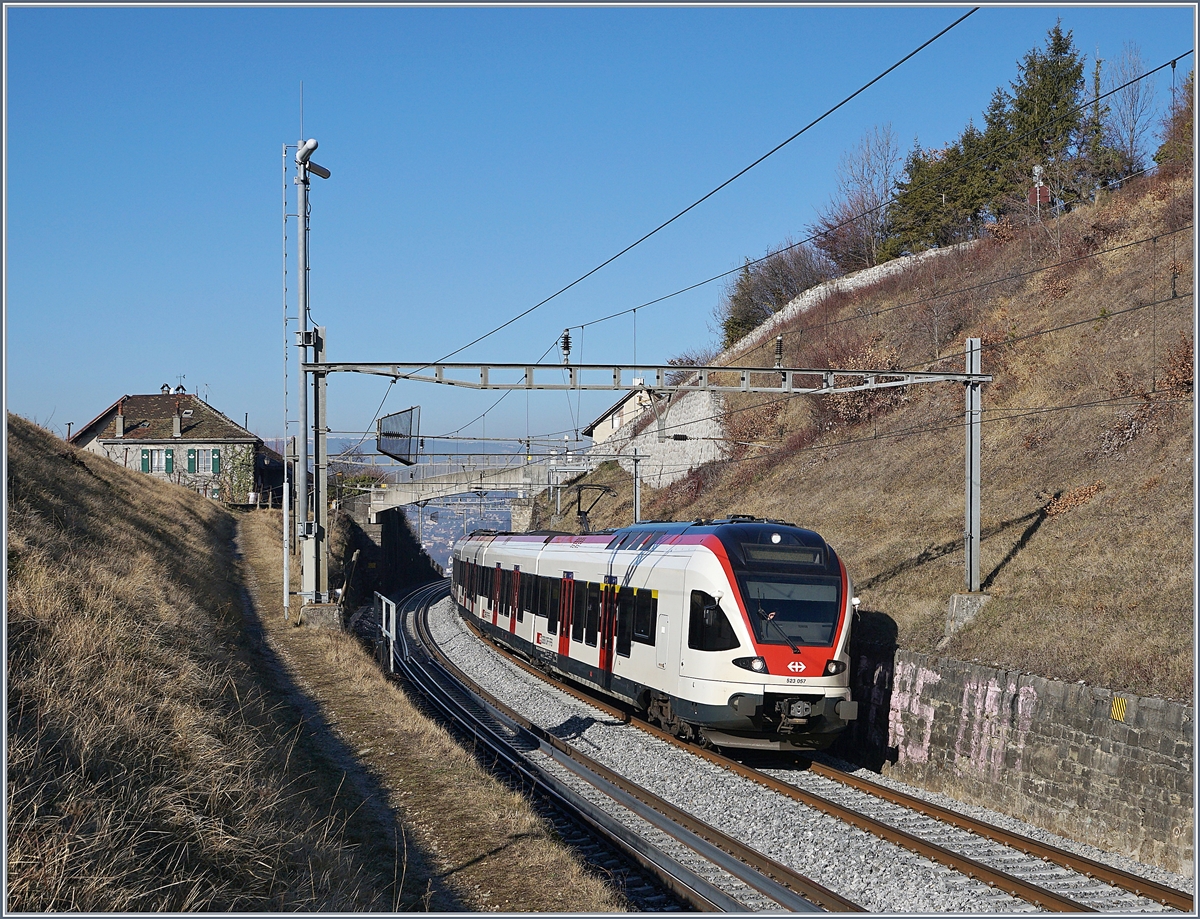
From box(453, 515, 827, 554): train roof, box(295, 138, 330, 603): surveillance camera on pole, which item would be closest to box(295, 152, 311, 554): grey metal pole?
box(295, 138, 330, 603): surveillance camera on pole

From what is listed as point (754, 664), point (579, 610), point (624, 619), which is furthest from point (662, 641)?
point (579, 610)

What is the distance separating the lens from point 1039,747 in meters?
13.1

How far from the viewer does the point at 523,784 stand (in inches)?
574

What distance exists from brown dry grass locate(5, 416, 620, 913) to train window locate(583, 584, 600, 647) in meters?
4.12

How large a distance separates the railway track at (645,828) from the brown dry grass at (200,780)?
0.91 metres

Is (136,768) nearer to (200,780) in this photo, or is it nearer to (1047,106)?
(200,780)

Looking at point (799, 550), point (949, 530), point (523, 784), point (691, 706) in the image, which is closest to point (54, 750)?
point (523, 784)

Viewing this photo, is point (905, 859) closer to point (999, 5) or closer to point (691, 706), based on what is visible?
point (691, 706)

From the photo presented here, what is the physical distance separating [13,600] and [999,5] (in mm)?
12529

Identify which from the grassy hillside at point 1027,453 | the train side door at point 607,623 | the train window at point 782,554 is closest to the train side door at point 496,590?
the grassy hillside at point 1027,453

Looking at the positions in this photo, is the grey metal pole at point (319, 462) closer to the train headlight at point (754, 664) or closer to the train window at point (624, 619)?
the train window at point (624, 619)

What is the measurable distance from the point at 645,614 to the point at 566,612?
16.4 ft

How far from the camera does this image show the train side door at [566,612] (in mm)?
21797

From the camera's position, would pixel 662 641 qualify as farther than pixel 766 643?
Yes
